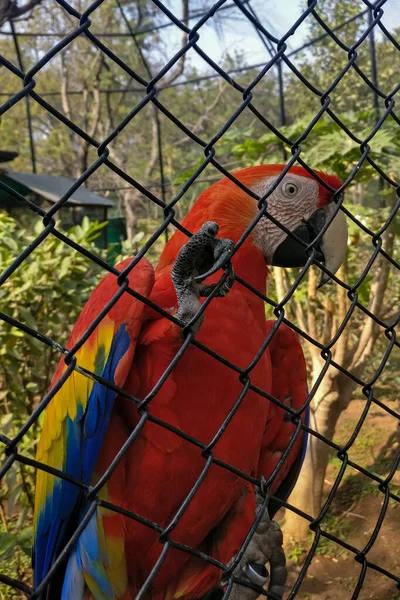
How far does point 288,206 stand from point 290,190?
40mm

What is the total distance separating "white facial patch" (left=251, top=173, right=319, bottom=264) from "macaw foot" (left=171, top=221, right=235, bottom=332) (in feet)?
1.53

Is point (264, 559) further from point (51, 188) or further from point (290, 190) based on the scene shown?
point (51, 188)

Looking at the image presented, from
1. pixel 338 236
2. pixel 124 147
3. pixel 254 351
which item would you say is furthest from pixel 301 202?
pixel 124 147

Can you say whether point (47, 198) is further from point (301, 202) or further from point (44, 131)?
point (44, 131)

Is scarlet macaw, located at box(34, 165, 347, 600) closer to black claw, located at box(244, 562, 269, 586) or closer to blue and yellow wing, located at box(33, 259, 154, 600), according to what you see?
blue and yellow wing, located at box(33, 259, 154, 600)

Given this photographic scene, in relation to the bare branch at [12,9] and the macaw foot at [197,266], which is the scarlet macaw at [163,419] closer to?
the macaw foot at [197,266]

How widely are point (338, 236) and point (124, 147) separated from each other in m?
14.1

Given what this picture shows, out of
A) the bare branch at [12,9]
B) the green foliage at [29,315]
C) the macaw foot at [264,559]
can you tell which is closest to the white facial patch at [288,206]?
the macaw foot at [264,559]

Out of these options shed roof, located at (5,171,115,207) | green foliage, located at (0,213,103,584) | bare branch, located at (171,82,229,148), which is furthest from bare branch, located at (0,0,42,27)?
bare branch, located at (171,82,229,148)

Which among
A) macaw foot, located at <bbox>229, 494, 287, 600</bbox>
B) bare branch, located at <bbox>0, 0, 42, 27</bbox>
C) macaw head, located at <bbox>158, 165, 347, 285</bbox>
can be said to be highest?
bare branch, located at <bbox>0, 0, 42, 27</bbox>

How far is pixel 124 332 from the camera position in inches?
38.2

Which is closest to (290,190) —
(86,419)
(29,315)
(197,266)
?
(197,266)

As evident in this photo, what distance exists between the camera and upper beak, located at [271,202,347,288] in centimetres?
126

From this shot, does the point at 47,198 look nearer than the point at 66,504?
No
